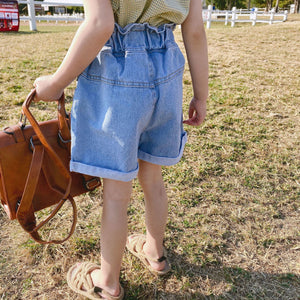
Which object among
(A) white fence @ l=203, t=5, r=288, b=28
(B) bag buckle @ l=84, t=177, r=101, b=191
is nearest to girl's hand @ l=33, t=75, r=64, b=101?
(B) bag buckle @ l=84, t=177, r=101, b=191

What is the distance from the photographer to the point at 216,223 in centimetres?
195

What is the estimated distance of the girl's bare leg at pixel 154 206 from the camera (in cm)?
140

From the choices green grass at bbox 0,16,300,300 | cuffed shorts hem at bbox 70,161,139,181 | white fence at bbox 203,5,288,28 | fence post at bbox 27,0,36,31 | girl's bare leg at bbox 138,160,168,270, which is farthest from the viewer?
white fence at bbox 203,5,288,28

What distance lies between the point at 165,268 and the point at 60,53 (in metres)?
5.42

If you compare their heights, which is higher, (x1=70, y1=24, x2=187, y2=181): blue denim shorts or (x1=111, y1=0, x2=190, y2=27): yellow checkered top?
(x1=111, y1=0, x2=190, y2=27): yellow checkered top

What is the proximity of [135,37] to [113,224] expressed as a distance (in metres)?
0.69

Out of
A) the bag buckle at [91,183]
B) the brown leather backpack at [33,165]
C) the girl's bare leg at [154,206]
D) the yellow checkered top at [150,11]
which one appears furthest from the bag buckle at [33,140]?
the yellow checkered top at [150,11]

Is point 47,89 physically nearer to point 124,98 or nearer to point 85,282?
point 124,98

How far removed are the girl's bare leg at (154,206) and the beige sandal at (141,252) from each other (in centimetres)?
2

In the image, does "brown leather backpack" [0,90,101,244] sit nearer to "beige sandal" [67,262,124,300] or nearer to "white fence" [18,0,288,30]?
"beige sandal" [67,262,124,300]

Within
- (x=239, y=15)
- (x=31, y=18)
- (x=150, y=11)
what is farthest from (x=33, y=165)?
(x=239, y=15)

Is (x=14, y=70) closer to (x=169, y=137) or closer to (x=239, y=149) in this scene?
(x=239, y=149)

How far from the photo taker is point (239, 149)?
8.98 ft

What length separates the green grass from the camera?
1.57 m
